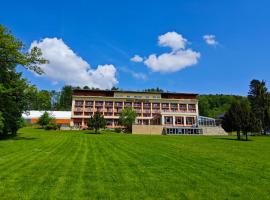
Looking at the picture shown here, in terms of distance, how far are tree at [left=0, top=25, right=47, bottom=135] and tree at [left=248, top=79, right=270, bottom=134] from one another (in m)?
69.8

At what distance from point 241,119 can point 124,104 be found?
6219cm

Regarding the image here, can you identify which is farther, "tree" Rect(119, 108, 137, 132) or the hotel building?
the hotel building

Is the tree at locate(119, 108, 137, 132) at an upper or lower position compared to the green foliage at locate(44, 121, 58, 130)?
upper

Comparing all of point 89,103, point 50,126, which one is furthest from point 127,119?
point 89,103

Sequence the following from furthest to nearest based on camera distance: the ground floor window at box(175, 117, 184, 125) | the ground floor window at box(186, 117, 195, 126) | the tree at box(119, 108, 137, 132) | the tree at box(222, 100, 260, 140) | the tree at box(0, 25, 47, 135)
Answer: the ground floor window at box(186, 117, 195, 126) → the ground floor window at box(175, 117, 184, 125) → the tree at box(119, 108, 137, 132) → the tree at box(222, 100, 260, 140) → the tree at box(0, 25, 47, 135)

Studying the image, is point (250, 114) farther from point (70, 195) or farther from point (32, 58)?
point (70, 195)

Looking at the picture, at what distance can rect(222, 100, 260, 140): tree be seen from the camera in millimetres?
45281

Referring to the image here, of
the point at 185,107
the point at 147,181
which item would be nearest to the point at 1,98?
the point at 147,181

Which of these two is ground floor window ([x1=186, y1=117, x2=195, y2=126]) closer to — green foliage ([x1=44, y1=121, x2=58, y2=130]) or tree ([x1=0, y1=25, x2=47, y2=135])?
green foliage ([x1=44, y1=121, x2=58, y2=130])

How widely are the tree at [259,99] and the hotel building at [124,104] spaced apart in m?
22.8

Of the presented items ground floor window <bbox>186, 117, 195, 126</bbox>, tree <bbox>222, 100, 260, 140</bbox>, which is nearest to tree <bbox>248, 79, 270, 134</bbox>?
ground floor window <bbox>186, 117, 195, 126</bbox>

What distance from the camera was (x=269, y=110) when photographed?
73.2 metres

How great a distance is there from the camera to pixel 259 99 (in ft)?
267

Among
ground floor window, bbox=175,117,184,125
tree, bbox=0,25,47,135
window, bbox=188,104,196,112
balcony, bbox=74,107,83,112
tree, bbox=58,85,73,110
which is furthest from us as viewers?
tree, bbox=58,85,73,110
